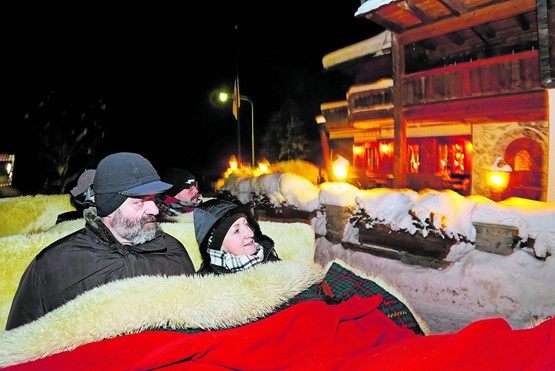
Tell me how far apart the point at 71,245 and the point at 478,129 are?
1439 centimetres

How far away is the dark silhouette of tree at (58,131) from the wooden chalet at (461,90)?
53.3 feet

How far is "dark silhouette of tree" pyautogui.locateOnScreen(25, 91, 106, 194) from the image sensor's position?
20750mm

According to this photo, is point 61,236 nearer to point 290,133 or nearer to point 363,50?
point 363,50

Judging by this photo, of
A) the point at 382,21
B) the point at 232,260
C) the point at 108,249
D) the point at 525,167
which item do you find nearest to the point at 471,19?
the point at 382,21

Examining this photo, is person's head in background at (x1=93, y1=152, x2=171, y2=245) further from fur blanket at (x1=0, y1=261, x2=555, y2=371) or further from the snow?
the snow

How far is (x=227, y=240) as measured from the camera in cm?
273

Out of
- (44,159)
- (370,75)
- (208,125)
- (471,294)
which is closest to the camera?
(471,294)

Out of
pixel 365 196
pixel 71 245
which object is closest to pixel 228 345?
pixel 71 245

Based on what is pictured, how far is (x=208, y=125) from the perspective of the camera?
6744cm

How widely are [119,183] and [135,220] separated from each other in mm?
325

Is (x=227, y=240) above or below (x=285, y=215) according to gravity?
above

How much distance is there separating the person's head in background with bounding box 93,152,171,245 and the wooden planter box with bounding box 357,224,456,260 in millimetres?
5148

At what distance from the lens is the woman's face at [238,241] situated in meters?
2.72

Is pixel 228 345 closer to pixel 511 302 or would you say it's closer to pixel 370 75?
pixel 511 302
